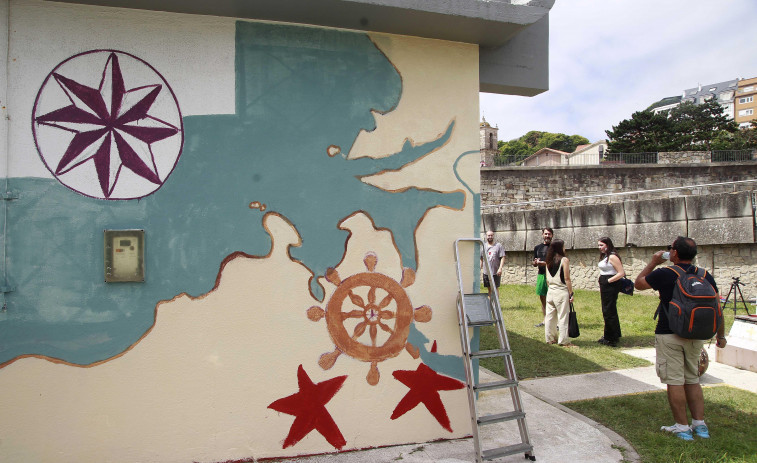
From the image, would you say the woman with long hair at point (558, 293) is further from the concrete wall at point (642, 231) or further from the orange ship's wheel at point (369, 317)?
the concrete wall at point (642, 231)

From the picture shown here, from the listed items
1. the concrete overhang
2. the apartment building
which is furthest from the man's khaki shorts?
the apartment building

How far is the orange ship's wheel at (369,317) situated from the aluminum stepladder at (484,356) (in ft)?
1.54

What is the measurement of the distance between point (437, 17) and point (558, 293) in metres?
4.99

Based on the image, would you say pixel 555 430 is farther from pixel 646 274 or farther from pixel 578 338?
pixel 578 338

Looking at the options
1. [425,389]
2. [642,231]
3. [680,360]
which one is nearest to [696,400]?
[680,360]

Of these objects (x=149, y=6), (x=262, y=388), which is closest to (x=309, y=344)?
(x=262, y=388)

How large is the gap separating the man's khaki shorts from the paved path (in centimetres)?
71

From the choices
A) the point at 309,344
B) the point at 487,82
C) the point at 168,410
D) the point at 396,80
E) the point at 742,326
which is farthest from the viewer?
the point at 742,326

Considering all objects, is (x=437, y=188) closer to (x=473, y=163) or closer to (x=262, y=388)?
(x=473, y=163)

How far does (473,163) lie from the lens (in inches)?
180

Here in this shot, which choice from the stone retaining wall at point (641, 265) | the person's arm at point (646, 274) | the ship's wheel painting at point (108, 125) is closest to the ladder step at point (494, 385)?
the person's arm at point (646, 274)

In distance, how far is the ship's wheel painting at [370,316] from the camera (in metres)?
4.21

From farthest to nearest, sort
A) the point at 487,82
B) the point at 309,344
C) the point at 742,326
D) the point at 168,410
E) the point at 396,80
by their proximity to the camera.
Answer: the point at 742,326 < the point at 487,82 < the point at 396,80 < the point at 309,344 < the point at 168,410

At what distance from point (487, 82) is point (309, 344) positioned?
286cm
